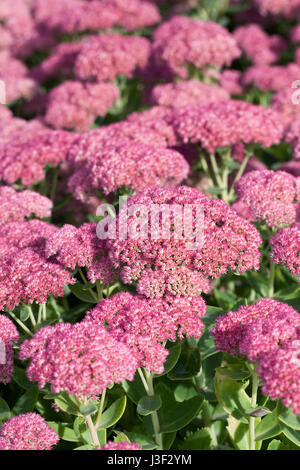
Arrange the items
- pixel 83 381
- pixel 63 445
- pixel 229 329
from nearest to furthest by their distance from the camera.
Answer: pixel 83 381 → pixel 229 329 → pixel 63 445

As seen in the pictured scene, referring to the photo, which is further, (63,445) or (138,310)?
(63,445)

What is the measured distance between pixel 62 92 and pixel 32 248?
208 centimetres

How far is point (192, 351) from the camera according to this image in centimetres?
275

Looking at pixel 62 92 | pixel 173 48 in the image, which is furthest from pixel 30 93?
pixel 173 48

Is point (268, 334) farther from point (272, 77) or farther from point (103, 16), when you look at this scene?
point (103, 16)

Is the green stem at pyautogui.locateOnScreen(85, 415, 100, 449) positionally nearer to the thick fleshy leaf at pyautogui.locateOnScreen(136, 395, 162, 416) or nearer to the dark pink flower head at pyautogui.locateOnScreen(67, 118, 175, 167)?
the thick fleshy leaf at pyautogui.locateOnScreen(136, 395, 162, 416)

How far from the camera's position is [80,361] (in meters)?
2.10

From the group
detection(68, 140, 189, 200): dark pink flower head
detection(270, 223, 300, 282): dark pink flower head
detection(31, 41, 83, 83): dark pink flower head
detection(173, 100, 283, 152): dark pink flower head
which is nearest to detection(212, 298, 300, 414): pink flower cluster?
detection(270, 223, 300, 282): dark pink flower head

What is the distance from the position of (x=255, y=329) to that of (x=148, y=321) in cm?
45

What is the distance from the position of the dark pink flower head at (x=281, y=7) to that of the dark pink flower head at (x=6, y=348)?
4.43 m

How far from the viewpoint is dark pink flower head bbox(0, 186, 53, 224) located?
3176mm

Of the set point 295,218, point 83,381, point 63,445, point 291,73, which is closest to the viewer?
point 83,381

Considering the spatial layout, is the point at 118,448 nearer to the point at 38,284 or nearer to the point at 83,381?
the point at 83,381

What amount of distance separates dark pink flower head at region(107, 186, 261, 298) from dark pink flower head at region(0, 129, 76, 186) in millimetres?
1166
